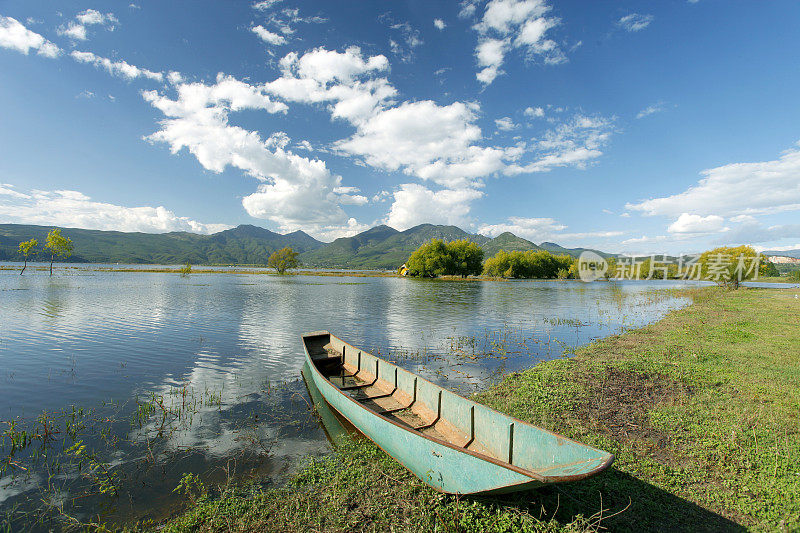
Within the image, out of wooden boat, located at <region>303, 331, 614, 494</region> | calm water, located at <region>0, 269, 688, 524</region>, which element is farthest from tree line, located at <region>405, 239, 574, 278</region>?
wooden boat, located at <region>303, 331, 614, 494</region>

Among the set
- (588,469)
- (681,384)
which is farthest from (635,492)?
(681,384)

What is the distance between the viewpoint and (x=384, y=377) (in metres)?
13.2

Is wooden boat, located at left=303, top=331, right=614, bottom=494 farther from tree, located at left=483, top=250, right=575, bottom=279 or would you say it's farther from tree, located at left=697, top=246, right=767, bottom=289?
tree, located at left=483, top=250, right=575, bottom=279

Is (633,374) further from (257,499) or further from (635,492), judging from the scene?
(257,499)

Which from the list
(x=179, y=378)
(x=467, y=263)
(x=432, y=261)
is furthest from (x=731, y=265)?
(x=179, y=378)

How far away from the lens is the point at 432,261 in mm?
129000

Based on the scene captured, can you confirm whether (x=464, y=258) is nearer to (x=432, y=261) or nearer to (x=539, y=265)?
(x=432, y=261)

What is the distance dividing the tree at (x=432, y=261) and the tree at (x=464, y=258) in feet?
8.84

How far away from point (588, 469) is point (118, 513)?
938 cm

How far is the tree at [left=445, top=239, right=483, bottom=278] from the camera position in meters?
135

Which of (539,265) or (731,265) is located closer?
(731,265)

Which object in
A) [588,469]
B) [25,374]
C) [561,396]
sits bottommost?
[25,374]

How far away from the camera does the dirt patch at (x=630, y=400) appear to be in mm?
9734

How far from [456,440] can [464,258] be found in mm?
128750
